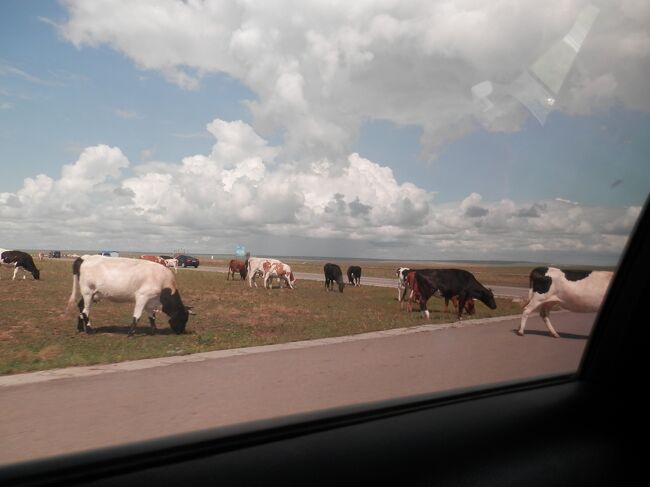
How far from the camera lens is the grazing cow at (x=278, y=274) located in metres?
6.54

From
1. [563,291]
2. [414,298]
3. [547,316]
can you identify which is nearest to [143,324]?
[563,291]

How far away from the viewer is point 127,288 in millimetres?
4832

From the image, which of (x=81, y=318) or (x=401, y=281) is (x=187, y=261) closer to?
(x=81, y=318)

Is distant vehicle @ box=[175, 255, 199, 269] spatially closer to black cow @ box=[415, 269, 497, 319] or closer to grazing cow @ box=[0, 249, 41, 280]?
grazing cow @ box=[0, 249, 41, 280]

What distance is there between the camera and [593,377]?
3490 millimetres

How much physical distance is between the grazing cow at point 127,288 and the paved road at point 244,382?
0.66 metres

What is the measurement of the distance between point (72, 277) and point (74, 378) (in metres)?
1.46

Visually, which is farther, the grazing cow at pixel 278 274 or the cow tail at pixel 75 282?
the grazing cow at pixel 278 274

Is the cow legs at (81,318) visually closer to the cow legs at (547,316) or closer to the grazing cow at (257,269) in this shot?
the grazing cow at (257,269)

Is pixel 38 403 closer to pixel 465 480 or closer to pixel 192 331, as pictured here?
pixel 192 331

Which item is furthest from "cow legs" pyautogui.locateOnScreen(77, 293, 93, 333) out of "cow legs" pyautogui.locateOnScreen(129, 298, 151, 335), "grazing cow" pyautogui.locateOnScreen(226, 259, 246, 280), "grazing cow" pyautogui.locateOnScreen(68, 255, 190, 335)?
"grazing cow" pyautogui.locateOnScreen(226, 259, 246, 280)

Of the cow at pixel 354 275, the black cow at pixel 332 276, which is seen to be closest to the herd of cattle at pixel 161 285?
the black cow at pixel 332 276

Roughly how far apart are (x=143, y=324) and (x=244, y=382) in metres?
1.41

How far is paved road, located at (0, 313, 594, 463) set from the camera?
2309 millimetres
